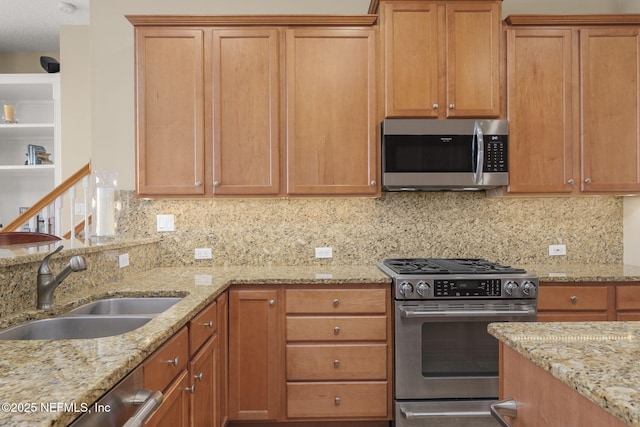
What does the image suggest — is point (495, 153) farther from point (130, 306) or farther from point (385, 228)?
point (130, 306)

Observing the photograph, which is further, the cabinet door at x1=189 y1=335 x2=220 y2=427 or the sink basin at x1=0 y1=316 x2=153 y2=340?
the cabinet door at x1=189 y1=335 x2=220 y2=427

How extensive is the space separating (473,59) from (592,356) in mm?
2090

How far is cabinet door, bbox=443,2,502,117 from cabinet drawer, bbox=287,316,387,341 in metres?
1.43

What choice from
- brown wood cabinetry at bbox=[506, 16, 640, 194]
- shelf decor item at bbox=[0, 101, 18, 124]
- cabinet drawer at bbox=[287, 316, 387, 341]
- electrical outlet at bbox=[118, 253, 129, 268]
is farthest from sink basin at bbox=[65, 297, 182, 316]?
shelf decor item at bbox=[0, 101, 18, 124]

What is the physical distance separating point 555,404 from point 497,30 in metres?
2.37

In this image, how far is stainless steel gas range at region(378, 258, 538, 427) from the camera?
214 centimetres

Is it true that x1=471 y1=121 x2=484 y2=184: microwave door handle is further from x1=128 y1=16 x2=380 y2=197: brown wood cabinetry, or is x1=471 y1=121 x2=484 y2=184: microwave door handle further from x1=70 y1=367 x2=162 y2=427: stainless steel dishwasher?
x1=70 y1=367 x2=162 y2=427: stainless steel dishwasher

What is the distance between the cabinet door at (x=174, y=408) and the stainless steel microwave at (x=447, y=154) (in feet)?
5.36

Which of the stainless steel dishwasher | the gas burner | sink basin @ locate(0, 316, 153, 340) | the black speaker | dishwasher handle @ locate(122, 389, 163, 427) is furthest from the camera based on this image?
the black speaker

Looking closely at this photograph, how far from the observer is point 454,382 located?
2.15 meters

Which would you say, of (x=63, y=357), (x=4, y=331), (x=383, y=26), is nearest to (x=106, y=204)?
(x=4, y=331)

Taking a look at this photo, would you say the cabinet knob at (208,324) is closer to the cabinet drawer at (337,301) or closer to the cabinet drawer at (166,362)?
the cabinet drawer at (166,362)

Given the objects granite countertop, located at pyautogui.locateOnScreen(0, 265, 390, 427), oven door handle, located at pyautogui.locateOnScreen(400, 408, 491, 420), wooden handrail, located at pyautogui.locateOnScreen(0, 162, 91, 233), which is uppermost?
wooden handrail, located at pyautogui.locateOnScreen(0, 162, 91, 233)

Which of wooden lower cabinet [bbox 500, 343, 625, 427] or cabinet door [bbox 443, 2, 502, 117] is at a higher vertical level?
cabinet door [bbox 443, 2, 502, 117]
